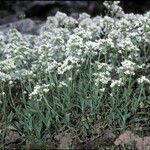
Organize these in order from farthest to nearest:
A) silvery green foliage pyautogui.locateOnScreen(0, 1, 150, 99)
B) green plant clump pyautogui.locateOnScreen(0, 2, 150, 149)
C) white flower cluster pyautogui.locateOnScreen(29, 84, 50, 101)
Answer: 1. silvery green foliage pyautogui.locateOnScreen(0, 1, 150, 99)
2. green plant clump pyautogui.locateOnScreen(0, 2, 150, 149)
3. white flower cluster pyautogui.locateOnScreen(29, 84, 50, 101)

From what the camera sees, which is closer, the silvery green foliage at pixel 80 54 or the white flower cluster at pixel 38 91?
the white flower cluster at pixel 38 91

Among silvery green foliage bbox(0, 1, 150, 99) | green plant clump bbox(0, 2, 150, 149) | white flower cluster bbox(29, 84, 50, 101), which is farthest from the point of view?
silvery green foliage bbox(0, 1, 150, 99)

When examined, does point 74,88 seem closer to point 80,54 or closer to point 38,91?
point 80,54

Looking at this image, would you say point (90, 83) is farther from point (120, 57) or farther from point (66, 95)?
point (120, 57)

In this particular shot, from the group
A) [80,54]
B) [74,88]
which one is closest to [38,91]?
[74,88]

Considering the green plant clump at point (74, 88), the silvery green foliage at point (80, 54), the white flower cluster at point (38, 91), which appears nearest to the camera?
the white flower cluster at point (38, 91)

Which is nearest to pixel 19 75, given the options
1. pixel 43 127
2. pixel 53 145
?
pixel 43 127

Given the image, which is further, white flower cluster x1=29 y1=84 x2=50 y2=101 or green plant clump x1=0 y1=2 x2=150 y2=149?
green plant clump x1=0 y1=2 x2=150 y2=149

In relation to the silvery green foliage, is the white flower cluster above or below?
below
